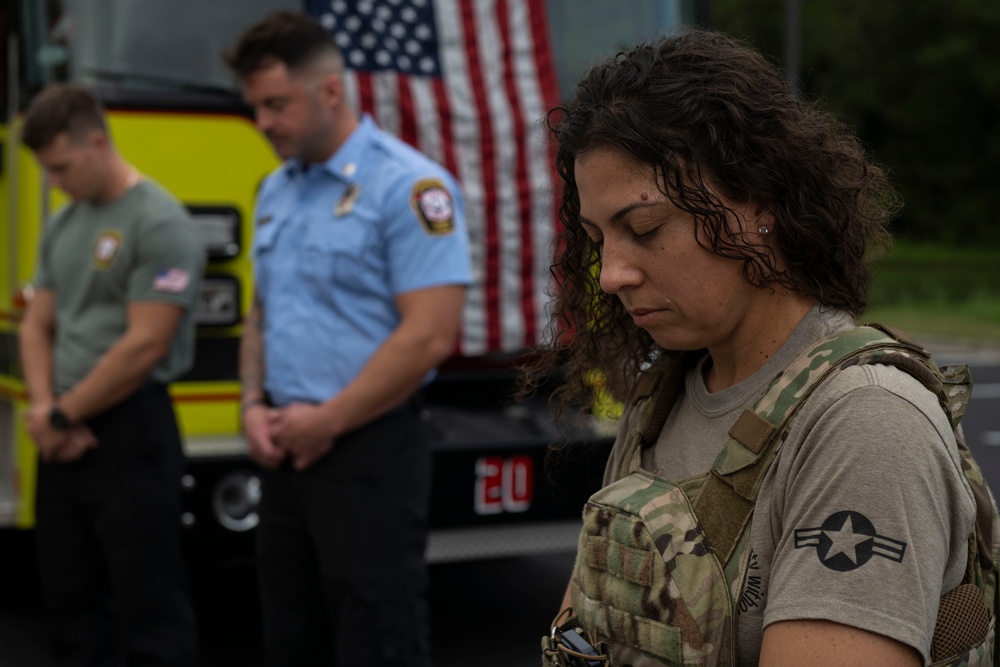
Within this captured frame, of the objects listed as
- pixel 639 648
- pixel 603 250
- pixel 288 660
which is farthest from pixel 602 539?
pixel 288 660

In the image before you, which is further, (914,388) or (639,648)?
(639,648)

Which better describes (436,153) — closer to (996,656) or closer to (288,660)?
(288,660)

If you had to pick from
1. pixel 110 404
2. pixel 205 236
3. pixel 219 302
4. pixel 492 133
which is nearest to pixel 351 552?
pixel 110 404

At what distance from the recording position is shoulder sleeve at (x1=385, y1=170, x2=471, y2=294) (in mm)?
3102

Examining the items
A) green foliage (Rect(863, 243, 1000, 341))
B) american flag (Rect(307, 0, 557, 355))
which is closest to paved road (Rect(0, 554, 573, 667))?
american flag (Rect(307, 0, 557, 355))

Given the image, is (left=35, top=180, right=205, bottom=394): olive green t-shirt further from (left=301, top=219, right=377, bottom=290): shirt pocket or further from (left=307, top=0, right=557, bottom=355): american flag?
(left=307, top=0, right=557, bottom=355): american flag

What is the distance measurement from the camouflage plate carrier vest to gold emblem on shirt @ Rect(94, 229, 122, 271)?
8.25ft

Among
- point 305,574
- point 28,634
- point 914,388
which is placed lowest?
point 28,634

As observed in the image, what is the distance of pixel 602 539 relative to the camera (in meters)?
1.47

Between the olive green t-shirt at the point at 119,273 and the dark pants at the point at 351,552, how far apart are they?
731mm

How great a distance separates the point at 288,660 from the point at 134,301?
43.9 inches

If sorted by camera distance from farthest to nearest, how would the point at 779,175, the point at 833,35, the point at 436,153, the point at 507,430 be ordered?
the point at 833,35 < the point at 436,153 < the point at 507,430 < the point at 779,175

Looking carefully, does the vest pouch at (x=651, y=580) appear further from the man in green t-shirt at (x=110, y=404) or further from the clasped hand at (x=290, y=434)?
the man in green t-shirt at (x=110, y=404)

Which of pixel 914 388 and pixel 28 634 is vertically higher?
pixel 914 388
